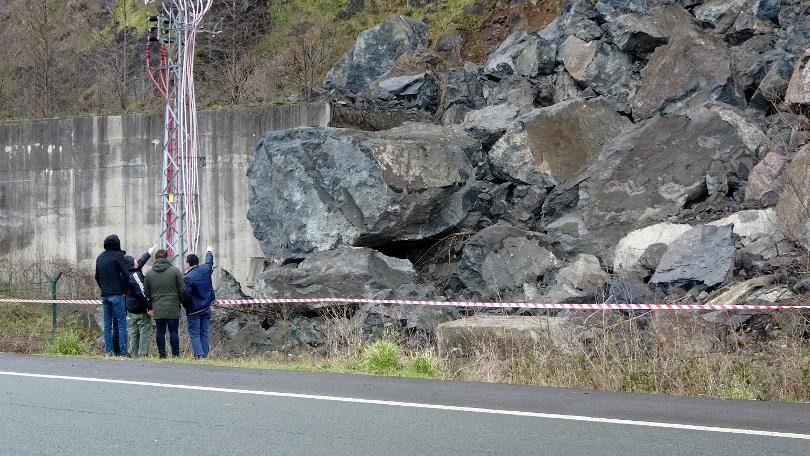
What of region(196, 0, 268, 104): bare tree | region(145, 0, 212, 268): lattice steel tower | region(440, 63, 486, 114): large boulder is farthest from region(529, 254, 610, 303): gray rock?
region(196, 0, 268, 104): bare tree

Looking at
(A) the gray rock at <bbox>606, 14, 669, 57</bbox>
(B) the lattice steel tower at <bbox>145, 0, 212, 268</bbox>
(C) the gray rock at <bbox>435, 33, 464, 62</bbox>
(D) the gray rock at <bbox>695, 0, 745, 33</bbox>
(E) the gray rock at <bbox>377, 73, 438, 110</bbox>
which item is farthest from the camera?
(C) the gray rock at <bbox>435, 33, 464, 62</bbox>

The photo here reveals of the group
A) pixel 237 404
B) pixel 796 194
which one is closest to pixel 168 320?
pixel 237 404

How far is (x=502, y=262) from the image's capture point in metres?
16.6

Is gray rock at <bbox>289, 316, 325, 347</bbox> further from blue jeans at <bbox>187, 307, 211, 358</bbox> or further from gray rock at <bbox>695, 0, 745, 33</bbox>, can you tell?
gray rock at <bbox>695, 0, 745, 33</bbox>

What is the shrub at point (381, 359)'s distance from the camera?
1082cm

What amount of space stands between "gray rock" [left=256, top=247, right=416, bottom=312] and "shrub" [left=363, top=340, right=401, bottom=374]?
5078mm

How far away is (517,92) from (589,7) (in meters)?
2.74

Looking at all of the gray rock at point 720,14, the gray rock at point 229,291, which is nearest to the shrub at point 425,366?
the gray rock at point 229,291

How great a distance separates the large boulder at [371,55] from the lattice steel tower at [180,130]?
514cm

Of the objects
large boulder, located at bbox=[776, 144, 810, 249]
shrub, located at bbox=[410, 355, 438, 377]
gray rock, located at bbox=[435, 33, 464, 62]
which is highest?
gray rock, located at bbox=[435, 33, 464, 62]

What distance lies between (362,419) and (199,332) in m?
6.83

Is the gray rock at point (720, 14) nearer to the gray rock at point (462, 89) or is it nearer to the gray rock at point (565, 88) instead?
the gray rock at point (565, 88)

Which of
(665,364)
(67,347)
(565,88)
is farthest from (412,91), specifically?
(665,364)

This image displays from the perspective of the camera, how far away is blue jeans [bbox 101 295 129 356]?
1345 centimetres
